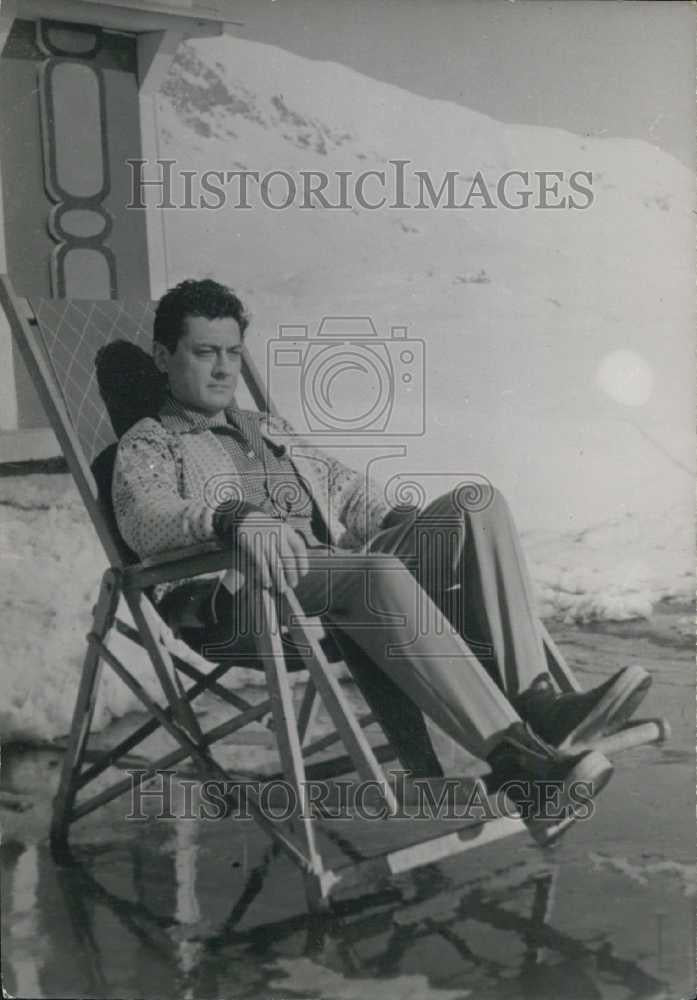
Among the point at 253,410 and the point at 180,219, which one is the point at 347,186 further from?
the point at 253,410

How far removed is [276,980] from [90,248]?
1.94 meters

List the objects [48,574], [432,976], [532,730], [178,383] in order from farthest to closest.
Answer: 1. [48,574]
2. [178,383]
3. [532,730]
4. [432,976]

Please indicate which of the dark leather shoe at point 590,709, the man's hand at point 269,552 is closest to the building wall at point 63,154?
the man's hand at point 269,552

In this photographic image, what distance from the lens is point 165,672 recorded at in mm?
2746

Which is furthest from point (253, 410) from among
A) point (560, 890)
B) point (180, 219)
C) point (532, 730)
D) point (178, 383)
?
point (560, 890)

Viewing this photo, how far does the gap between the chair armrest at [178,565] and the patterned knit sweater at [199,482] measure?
6 cm

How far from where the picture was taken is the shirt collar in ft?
9.84

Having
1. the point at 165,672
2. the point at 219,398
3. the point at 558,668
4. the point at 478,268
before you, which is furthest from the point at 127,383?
the point at 558,668

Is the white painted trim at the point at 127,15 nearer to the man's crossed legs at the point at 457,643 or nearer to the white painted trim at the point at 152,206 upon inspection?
the white painted trim at the point at 152,206

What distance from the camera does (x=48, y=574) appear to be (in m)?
3.26

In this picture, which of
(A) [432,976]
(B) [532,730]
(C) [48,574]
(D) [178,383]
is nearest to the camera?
(A) [432,976]

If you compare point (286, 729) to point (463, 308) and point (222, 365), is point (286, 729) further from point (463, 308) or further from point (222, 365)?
point (463, 308)

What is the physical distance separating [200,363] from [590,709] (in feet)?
4.29

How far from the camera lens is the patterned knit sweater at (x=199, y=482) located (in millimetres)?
2748
